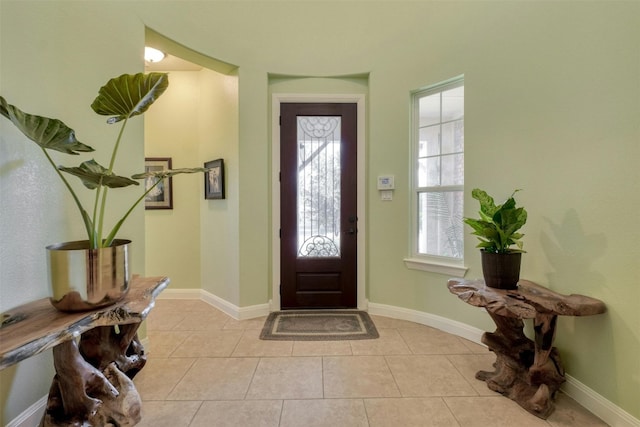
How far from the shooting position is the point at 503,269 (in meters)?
1.65

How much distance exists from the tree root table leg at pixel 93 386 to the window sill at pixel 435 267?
220 cm

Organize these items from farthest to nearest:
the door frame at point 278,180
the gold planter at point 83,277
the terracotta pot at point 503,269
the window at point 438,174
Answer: the door frame at point 278,180, the window at point 438,174, the terracotta pot at point 503,269, the gold planter at point 83,277

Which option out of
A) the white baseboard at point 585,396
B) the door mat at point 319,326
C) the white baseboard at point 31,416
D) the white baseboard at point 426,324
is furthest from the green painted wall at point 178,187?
the white baseboard at point 585,396

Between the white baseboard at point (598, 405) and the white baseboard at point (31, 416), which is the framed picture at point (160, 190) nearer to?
the white baseboard at point (31, 416)

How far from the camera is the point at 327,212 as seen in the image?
9.49ft

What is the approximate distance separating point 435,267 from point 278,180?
5.65 feet

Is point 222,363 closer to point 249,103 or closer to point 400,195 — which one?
point 400,195

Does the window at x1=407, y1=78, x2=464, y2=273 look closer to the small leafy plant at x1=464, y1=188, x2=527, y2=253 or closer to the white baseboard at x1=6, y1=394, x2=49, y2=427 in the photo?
the small leafy plant at x1=464, y1=188, x2=527, y2=253

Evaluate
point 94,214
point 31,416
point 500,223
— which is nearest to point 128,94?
point 94,214

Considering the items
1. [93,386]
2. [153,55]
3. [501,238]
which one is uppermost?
[153,55]

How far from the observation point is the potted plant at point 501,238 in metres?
1.60

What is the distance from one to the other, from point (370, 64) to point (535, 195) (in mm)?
1891

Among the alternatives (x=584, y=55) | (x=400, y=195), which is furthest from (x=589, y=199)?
(x=400, y=195)

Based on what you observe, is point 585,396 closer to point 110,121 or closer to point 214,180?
point 110,121
